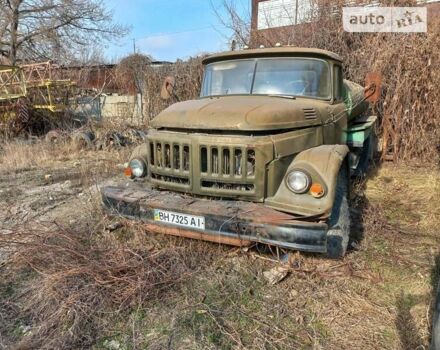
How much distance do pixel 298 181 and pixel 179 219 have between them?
3.69ft

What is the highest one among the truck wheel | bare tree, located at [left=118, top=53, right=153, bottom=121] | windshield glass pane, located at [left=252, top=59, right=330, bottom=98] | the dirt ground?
bare tree, located at [left=118, top=53, right=153, bottom=121]

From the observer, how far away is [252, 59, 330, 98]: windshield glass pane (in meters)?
4.62

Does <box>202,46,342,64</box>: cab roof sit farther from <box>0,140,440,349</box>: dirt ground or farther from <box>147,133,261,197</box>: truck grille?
<box>0,140,440,349</box>: dirt ground

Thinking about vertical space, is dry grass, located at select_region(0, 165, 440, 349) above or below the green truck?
below

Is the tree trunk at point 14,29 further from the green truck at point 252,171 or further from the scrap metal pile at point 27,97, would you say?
the green truck at point 252,171

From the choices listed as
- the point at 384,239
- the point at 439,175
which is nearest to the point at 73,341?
the point at 384,239

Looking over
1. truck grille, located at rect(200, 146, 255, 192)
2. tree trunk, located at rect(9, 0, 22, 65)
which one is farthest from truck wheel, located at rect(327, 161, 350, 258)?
tree trunk, located at rect(9, 0, 22, 65)

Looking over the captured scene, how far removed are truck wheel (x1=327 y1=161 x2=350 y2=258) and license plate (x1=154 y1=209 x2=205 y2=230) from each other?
111 cm

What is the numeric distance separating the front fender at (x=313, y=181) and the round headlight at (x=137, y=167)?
1.58 m

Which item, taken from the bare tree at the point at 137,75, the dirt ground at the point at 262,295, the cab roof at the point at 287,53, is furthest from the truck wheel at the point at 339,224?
the bare tree at the point at 137,75

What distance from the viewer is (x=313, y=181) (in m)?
3.40

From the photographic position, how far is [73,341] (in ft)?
8.88

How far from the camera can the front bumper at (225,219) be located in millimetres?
3188

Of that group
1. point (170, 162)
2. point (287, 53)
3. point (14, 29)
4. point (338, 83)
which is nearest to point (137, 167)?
point (170, 162)
